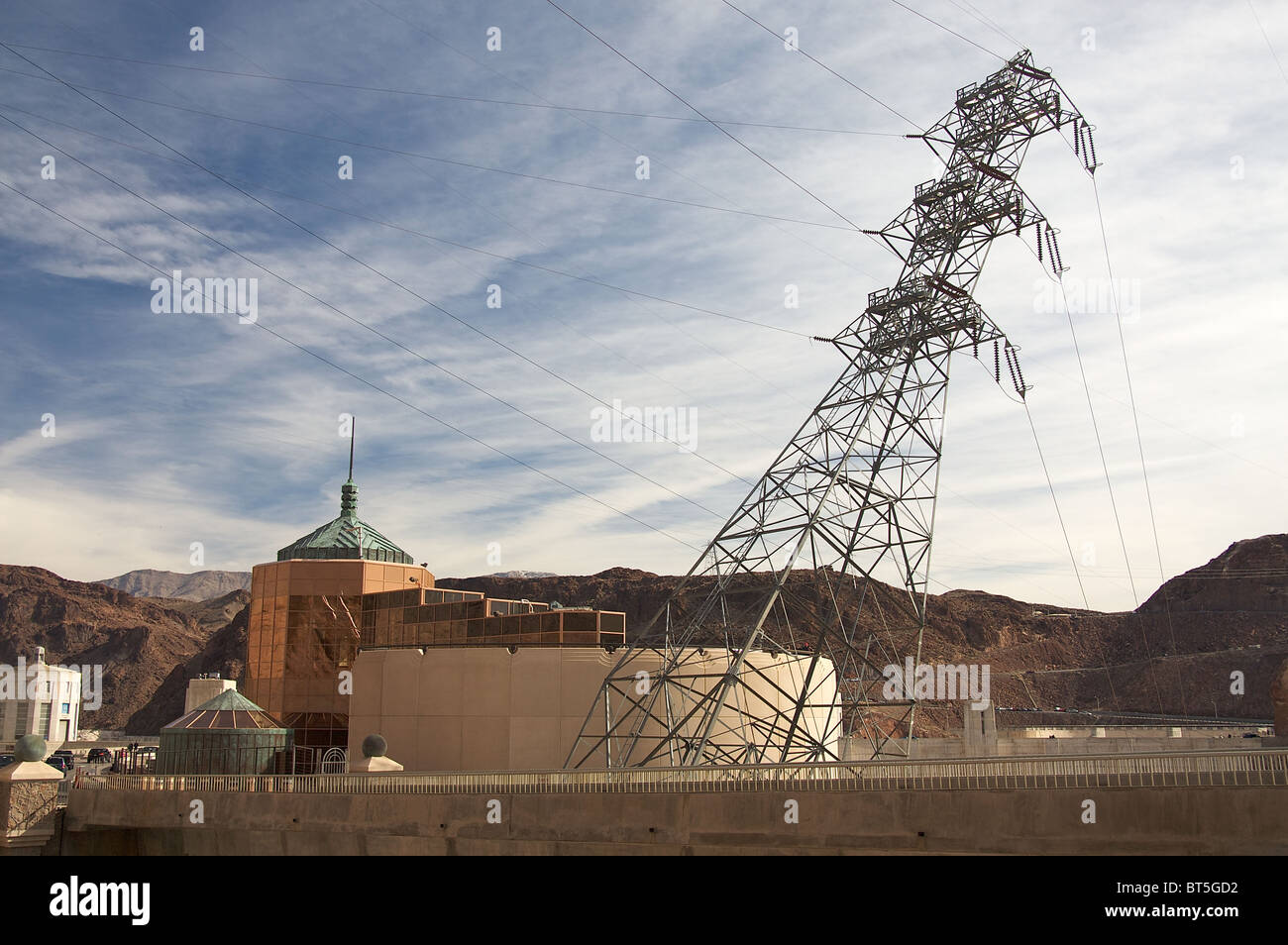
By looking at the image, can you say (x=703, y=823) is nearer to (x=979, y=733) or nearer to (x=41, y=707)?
(x=979, y=733)

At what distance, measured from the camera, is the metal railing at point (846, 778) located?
19312mm

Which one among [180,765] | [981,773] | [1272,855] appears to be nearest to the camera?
[1272,855]

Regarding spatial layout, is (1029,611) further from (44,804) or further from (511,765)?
(44,804)

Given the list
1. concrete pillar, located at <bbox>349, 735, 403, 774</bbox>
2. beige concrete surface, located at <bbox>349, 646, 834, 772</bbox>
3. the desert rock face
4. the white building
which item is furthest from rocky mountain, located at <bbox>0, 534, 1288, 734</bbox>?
concrete pillar, located at <bbox>349, 735, 403, 774</bbox>

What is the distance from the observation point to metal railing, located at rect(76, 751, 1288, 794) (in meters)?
19.3

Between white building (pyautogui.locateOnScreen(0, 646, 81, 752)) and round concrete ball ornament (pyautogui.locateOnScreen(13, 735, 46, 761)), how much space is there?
6416 cm

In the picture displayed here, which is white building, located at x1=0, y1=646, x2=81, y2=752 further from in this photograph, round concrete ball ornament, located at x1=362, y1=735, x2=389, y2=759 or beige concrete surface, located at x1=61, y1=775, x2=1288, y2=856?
round concrete ball ornament, located at x1=362, y1=735, x2=389, y2=759

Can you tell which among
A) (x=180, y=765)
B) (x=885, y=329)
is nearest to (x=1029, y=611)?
(x=885, y=329)

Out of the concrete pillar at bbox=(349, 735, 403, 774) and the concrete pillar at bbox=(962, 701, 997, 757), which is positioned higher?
the concrete pillar at bbox=(349, 735, 403, 774)

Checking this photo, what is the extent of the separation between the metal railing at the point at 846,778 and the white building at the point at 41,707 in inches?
2862

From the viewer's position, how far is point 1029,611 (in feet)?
537

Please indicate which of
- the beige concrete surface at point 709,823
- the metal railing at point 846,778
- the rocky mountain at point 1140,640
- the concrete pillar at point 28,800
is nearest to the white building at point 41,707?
the rocky mountain at point 1140,640
